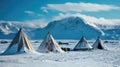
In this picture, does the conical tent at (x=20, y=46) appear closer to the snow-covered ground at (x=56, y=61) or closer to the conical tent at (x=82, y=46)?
the snow-covered ground at (x=56, y=61)

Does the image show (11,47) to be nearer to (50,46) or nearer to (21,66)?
(50,46)

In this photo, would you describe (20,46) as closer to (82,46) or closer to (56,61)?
(56,61)

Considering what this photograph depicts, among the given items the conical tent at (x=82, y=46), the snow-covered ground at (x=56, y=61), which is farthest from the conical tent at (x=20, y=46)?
the conical tent at (x=82, y=46)

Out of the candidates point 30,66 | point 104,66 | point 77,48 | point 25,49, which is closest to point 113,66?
point 104,66

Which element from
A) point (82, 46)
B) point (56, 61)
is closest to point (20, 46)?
point (56, 61)

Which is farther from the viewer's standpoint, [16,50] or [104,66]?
[16,50]

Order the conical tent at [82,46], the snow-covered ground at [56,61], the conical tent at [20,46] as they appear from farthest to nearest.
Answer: the conical tent at [82,46] < the conical tent at [20,46] < the snow-covered ground at [56,61]

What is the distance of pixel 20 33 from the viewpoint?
3750cm

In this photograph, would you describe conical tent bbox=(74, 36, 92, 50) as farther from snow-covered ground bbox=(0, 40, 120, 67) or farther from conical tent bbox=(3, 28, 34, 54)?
snow-covered ground bbox=(0, 40, 120, 67)

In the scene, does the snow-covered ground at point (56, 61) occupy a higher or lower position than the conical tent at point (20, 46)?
lower

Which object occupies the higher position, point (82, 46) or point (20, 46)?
point (20, 46)

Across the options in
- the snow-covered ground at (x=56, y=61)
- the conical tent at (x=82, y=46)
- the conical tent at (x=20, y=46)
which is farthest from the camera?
the conical tent at (x=82, y=46)

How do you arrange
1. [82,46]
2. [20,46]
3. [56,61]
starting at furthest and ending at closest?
[82,46] → [20,46] → [56,61]

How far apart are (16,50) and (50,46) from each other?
20.6 feet
